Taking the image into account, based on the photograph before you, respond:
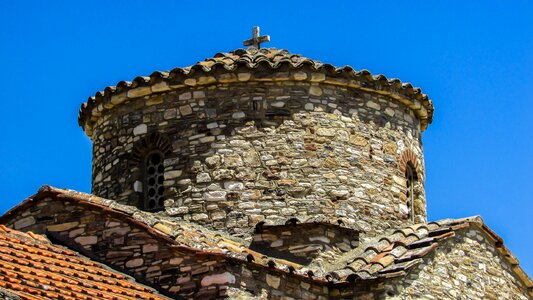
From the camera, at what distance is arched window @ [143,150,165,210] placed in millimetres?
16016

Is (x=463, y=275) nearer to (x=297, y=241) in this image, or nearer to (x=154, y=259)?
(x=297, y=241)

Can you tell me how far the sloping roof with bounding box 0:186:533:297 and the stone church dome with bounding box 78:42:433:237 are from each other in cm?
59

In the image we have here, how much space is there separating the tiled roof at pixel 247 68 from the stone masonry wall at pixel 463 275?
2.55 meters

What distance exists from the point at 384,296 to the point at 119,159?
15.1ft

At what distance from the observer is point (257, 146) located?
15828 millimetres

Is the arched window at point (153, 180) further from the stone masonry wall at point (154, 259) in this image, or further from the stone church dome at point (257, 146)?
the stone masonry wall at point (154, 259)

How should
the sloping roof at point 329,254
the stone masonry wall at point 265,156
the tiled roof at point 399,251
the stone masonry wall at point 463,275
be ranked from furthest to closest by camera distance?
the stone masonry wall at point 265,156, the stone masonry wall at point 463,275, the tiled roof at point 399,251, the sloping roof at point 329,254

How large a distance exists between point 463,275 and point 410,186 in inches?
92.8

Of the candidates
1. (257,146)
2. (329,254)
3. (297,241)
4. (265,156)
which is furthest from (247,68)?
(329,254)

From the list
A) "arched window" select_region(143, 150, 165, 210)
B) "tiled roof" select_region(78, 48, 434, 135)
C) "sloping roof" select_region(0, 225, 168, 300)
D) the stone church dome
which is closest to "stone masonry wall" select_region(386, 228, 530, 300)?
the stone church dome

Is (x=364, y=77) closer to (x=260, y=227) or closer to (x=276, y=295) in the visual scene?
(x=260, y=227)

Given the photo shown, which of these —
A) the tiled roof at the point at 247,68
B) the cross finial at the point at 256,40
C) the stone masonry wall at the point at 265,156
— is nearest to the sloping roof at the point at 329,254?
the stone masonry wall at the point at 265,156

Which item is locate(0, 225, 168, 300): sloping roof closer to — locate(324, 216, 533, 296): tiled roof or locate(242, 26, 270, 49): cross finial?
locate(324, 216, 533, 296): tiled roof

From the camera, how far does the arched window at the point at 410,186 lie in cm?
1681
